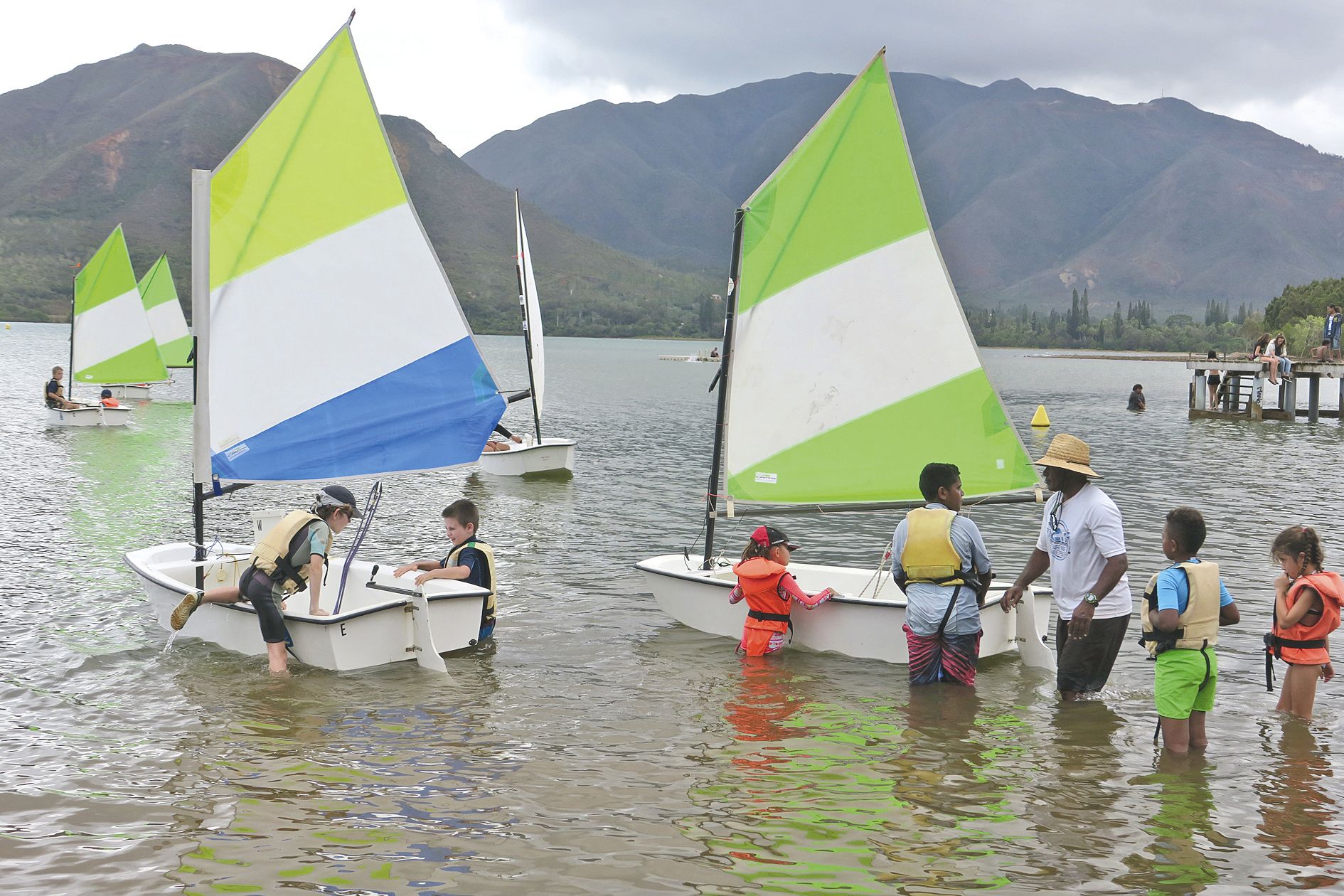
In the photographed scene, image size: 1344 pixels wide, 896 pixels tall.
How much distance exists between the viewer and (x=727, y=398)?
12234 mm

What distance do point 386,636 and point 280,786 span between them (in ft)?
9.69

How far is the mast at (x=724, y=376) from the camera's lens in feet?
39.3

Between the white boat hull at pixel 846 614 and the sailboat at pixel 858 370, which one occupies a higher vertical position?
the sailboat at pixel 858 370

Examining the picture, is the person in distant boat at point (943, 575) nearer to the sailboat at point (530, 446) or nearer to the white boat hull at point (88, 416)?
the sailboat at point (530, 446)

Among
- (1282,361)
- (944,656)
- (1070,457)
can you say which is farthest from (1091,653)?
(1282,361)

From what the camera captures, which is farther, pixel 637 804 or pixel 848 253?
pixel 848 253

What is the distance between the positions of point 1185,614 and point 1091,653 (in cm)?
146

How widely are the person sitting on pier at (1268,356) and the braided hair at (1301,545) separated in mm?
45036

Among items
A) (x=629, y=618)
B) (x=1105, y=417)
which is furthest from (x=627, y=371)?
(x=629, y=618)

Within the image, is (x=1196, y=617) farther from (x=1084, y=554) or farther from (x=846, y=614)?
(x=846, y=614)

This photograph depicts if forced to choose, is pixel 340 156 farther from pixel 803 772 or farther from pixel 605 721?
pixel 803 772

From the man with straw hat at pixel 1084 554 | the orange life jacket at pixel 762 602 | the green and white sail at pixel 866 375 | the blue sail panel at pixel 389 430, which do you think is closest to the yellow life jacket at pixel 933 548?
the man with straw hat at pixel 1084 554

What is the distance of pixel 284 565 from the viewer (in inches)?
407

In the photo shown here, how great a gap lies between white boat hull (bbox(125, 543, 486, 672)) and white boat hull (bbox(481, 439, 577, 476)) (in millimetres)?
15059
